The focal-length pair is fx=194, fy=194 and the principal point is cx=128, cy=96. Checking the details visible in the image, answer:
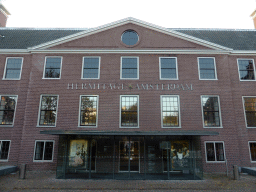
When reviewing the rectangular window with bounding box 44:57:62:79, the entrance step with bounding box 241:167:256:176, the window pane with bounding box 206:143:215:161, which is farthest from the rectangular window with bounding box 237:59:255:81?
the rectangular window with bounding box 44:57:62:79

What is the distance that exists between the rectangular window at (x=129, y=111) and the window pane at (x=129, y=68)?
1934 mm

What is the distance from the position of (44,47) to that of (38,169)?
10661 mm

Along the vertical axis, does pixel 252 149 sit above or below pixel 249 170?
above

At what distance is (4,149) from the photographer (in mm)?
16750

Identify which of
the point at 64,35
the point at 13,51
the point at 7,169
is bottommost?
the point at 7,169

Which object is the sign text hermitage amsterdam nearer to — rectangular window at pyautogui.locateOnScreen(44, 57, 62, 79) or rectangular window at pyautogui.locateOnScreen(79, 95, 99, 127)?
rectangular window at pyautogui.locateOnScreen(79, 95, 99, 127)

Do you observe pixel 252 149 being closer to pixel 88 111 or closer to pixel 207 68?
pixel 207 68

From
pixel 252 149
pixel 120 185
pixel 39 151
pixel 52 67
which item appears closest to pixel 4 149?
pixel 39 151

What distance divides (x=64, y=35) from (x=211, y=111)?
1672cm

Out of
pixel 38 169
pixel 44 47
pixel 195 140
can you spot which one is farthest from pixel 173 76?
pixel 38 169

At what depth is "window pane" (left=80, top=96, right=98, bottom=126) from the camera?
16609 millimetres

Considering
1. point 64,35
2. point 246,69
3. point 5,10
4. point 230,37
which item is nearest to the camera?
point 246,69

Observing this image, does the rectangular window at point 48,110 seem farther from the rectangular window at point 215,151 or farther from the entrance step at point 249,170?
the entrance step at point 249,170

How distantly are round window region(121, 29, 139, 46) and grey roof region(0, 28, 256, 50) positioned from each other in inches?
261
